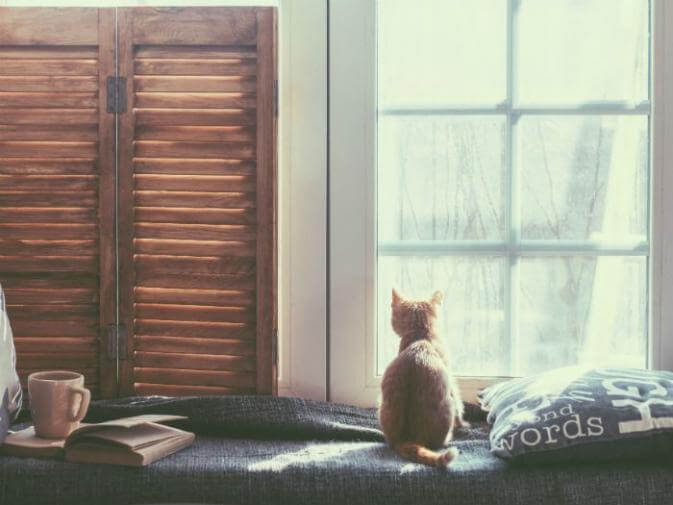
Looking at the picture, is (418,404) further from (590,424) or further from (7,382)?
(7,382)

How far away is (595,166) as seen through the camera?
1.94m

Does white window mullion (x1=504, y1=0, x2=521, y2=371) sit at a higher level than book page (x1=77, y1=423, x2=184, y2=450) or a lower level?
higher

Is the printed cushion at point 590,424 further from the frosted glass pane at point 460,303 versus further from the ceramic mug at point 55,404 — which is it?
the ceramic mug at point 55,404

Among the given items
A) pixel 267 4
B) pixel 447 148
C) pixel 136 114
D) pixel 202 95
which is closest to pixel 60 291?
pixel 136 114

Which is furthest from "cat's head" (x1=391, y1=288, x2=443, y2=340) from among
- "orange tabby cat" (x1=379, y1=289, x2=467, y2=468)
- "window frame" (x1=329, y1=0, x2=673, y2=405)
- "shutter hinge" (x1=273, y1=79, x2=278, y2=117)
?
"shutter hinge" (x1=273, y1=79, x2=278, y2=117)

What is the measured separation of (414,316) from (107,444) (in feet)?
2.23

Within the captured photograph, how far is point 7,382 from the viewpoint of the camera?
161cm

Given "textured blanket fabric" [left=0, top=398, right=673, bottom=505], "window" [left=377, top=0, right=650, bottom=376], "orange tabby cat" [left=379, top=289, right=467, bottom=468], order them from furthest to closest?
1. "window" [left=377, top=0, right=650, bottom=376]
2. "orange tabby cat" [left=379, top=289, right=467, bottom=468]
3. "textured blanket fabric" [left=0, top=398, right=673, bottom=505]

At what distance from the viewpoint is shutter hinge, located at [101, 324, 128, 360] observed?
186 cm

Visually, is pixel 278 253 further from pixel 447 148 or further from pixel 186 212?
pixel 447 148

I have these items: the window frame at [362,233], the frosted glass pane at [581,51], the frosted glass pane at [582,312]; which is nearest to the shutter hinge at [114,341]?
the window frame at [362,233]

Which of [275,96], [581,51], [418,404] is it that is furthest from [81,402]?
[581,51]

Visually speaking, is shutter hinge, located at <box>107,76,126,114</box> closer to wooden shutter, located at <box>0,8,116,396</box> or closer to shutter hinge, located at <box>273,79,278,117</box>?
wooden shutter, located at <box>0,8,116,396</box>

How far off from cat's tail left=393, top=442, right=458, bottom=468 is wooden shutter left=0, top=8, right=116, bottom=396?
2.46 ft
